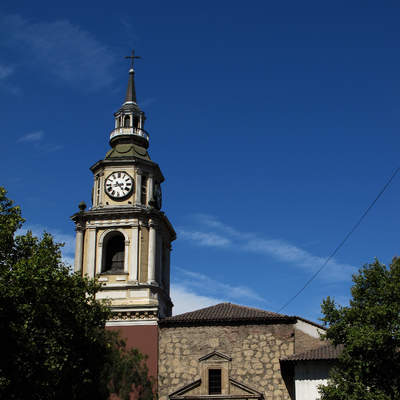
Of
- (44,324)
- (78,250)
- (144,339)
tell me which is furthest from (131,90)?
(44,324)

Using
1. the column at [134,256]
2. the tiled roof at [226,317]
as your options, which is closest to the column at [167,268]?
the column at [134,256]

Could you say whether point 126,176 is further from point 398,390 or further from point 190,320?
point 398,390

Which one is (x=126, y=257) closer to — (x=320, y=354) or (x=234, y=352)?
(x=234, y=352)

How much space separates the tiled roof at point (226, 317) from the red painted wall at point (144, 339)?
A: 2.92 ft

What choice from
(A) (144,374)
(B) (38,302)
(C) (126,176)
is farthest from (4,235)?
(C) (126,176)

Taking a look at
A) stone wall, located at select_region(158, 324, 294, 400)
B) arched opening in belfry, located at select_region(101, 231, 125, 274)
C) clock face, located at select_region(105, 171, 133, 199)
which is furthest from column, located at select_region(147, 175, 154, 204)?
stone wall, located at select_region(158, 324, 294, 400)

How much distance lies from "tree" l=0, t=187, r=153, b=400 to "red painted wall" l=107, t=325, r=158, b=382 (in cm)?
283

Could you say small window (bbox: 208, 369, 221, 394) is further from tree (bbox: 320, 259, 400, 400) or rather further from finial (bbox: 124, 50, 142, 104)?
finial (bbox: 124, 50, 142, 104)

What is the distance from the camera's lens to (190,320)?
3778cm

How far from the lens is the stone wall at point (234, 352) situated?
118 feet

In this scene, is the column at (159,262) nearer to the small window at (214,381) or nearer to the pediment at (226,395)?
the small window at (214,381)

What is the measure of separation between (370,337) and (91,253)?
811 inches

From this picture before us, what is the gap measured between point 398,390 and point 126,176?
76.6ft

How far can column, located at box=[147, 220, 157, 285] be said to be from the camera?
39.8m
